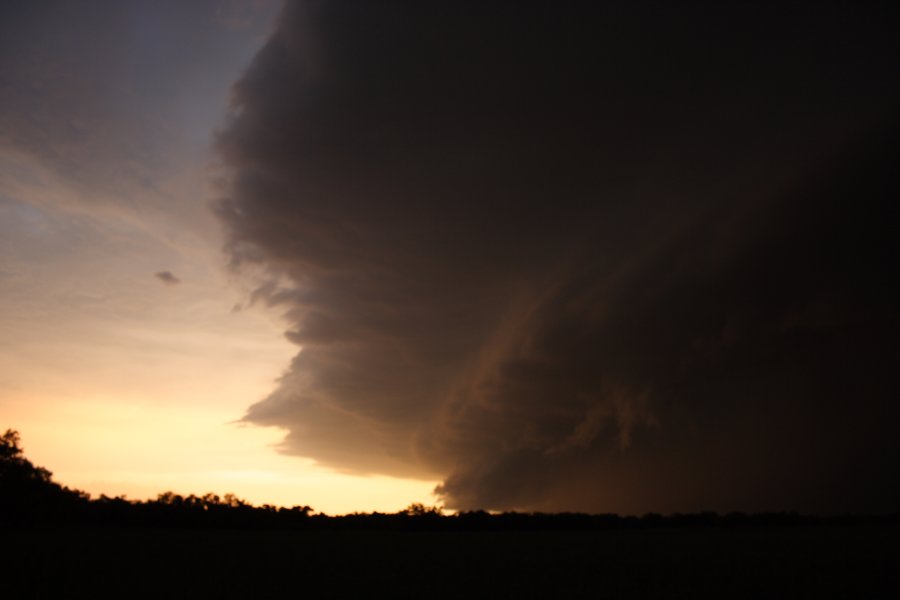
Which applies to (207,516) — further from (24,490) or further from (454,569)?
(454,569)

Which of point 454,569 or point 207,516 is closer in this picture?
point 454,569

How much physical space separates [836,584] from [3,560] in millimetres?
43277

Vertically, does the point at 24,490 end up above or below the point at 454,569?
above

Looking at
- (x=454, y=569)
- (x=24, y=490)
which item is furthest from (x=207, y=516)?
(x=454, y=569)

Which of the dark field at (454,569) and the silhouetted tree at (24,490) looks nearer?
the dark field at (454,569)

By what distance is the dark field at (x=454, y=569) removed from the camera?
26688mm

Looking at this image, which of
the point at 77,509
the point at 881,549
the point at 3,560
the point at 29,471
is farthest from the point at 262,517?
the point at 881,549

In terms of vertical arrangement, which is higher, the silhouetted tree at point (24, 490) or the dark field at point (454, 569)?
the silhouetted tree at point (24, 490)

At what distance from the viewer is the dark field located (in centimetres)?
2669

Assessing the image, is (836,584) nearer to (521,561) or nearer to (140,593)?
(521,561)

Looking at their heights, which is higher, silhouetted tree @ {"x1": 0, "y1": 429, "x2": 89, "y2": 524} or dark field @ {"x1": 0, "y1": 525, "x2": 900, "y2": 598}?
silhouetted tree @ {"x1": 0, "y1": 429, "x2": 89, "y2": 524}

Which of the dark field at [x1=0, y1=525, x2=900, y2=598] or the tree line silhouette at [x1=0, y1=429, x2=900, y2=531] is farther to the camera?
the tree line silhouette at [x1=0, y1=429, x2=900, y2=531]

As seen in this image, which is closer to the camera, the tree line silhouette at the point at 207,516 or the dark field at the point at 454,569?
the dark field at the point at 454,569

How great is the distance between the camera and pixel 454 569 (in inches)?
1331
